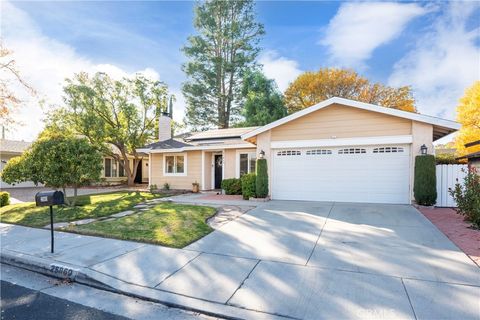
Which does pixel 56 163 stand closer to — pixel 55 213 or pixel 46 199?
pixel 55 213

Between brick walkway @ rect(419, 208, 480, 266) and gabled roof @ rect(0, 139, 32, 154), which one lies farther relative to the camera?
gabled roof @ rect(0, 139, 32, 154)

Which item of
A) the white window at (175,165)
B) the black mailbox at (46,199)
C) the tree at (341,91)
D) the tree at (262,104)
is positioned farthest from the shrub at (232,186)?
the tree at (341,91)

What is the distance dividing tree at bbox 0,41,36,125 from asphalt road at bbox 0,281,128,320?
17411 mm

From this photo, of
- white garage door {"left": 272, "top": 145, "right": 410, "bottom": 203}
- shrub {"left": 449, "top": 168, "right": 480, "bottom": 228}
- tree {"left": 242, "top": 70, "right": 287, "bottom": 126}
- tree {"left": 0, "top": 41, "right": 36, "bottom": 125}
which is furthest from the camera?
tree {"left": 242, "top": 70, "right": 287, "bottom": 126}

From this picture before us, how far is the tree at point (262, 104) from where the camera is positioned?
22.8 meters

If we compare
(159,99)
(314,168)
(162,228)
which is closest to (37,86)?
(159,99)

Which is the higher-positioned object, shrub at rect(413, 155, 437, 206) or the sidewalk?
shrub at rect(413, 155, 437, 206)

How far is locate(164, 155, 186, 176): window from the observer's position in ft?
51.6

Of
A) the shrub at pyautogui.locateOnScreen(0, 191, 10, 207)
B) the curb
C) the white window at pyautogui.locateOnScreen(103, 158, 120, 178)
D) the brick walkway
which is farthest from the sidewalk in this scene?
the white window at pyautogui.locateOnScreen(103, 158, 120, 178)

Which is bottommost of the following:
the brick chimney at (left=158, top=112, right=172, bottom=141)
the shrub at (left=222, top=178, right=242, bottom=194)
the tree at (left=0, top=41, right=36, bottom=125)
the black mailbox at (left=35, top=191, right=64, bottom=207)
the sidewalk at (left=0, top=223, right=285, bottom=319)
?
the sidewalk at (left=0, top=223, right=285, bottom=319)

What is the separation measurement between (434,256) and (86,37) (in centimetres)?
1445

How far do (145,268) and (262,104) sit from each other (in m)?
20.8

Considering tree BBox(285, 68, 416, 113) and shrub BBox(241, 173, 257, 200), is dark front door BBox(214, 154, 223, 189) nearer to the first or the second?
shrub BBox(241, 173, 257, 200)

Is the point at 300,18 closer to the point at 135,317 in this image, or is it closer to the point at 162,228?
the point at 162,228
